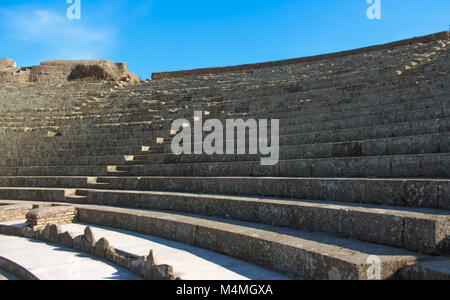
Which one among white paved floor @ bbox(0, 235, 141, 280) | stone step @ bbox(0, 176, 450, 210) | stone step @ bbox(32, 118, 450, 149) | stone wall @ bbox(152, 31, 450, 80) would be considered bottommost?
white paved floor @ bbox(0, 235, 141, 280)

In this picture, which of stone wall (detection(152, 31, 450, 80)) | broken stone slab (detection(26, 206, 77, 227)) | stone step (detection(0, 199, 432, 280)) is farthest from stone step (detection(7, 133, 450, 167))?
stone wall (detection(152, 31, 450, 80))

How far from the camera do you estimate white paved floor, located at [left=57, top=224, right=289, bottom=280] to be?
124 inches

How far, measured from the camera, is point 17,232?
237 inches

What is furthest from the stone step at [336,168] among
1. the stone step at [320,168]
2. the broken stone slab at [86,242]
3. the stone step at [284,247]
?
the broken stone slab at [86,242]

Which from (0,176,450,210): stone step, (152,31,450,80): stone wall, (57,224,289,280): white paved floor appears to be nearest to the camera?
(57,224,289,280): white paved floor

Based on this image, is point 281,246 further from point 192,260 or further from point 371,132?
point 371,132

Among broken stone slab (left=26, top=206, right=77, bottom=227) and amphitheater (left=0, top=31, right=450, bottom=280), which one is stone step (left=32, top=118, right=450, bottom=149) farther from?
broken stone slab (left=26, top=206, right=77, bottom=227)

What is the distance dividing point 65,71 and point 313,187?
2613 centimetres

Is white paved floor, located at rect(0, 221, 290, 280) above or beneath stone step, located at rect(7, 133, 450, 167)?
beneath

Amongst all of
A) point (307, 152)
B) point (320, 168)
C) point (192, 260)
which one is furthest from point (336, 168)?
point (192, 260)

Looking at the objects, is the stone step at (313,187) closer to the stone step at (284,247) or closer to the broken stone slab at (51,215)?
the stone step at (284,247)

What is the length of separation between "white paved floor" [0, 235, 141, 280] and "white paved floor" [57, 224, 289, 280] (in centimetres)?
35
